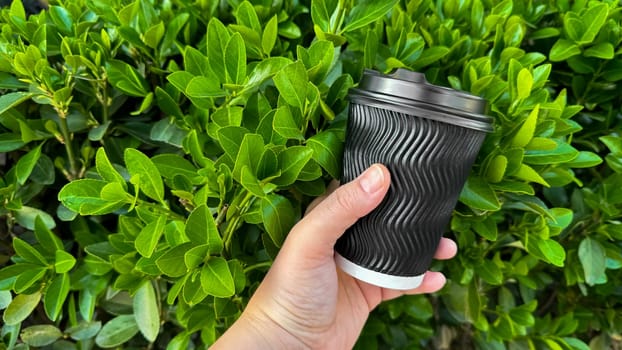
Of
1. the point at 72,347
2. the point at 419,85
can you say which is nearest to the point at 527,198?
the point at 419,85

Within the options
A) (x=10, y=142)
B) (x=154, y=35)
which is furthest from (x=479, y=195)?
(x=10, y=142)

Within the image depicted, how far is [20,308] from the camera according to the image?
2.94 ft

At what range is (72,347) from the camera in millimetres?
1006

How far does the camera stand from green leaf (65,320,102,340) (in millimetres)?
976

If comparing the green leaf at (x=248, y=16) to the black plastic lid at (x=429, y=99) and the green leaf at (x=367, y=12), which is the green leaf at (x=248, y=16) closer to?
the green leaf at (x=367, y=12)

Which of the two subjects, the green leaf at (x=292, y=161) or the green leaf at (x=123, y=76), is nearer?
the green leaf at (x=292, y=161)

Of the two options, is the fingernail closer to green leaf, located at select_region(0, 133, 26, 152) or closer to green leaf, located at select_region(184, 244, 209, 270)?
green leaf, located at select_region(184, 244, 209, 270)

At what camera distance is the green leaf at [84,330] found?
0.98 meters

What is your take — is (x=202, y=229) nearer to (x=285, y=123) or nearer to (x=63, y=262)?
(x=285, y=123)

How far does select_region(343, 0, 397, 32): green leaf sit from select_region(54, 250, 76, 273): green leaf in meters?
0.63

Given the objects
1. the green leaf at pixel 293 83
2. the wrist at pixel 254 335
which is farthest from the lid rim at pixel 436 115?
the wrist at pixel 254 335

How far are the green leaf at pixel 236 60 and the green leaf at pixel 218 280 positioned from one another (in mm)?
282

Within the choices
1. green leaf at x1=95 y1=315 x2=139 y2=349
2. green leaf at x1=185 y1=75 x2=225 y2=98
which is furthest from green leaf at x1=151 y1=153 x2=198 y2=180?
green leaf at x1=95 y1=315 x2=139 y2=349

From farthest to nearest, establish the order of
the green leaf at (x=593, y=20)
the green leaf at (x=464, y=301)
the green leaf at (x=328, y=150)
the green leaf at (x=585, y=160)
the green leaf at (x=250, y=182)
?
1. the green leaf at (x=464, y=301)
2. the green leaf at (x=593, y=20)
3. the green leaf at (x=585, y=160)
4. the green leaf at (x=328, y=150)
5. the green leaf at (x=250, y=182)
